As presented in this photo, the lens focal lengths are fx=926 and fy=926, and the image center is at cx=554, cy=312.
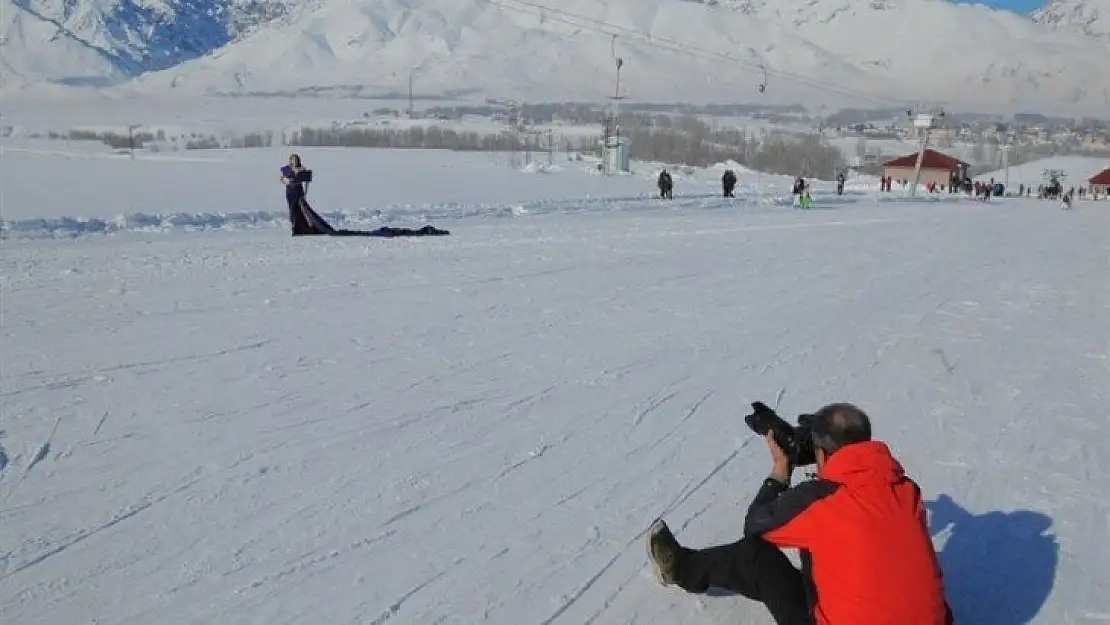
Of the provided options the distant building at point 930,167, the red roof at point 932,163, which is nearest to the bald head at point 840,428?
the distant building at point 930,167

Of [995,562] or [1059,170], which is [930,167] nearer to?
[1059,170]

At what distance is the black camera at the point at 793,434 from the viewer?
3.21 metres

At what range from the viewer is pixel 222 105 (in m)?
173

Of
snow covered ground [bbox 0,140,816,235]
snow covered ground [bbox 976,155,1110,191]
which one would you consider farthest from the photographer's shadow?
snow covered ground [bbox 976,155,1110,191]

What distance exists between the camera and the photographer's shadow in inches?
141

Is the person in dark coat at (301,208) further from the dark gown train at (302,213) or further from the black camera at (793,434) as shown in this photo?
the black camera at (793,434)

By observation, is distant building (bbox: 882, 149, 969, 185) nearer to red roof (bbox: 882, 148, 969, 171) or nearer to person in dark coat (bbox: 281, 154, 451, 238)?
red roof (bbox: 882, 148, 969, 171)

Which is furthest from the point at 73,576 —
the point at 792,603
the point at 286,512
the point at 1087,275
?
the point at 1087,275

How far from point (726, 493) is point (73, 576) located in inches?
113

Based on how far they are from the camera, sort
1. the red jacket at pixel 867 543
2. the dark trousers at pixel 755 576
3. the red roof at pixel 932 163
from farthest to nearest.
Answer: the red roof at pixel 932 163 < the dark trousers at pixel 755 576 < the red jacket at pixel 867 543

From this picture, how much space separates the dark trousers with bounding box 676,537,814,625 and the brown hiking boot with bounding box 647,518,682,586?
0.11 feet

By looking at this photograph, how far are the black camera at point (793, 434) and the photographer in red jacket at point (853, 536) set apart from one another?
0.27 feet

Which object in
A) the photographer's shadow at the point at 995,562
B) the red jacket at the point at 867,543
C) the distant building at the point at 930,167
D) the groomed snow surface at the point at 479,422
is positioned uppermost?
the distant building at the point at 930,167

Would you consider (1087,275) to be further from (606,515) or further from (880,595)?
(880,595)
